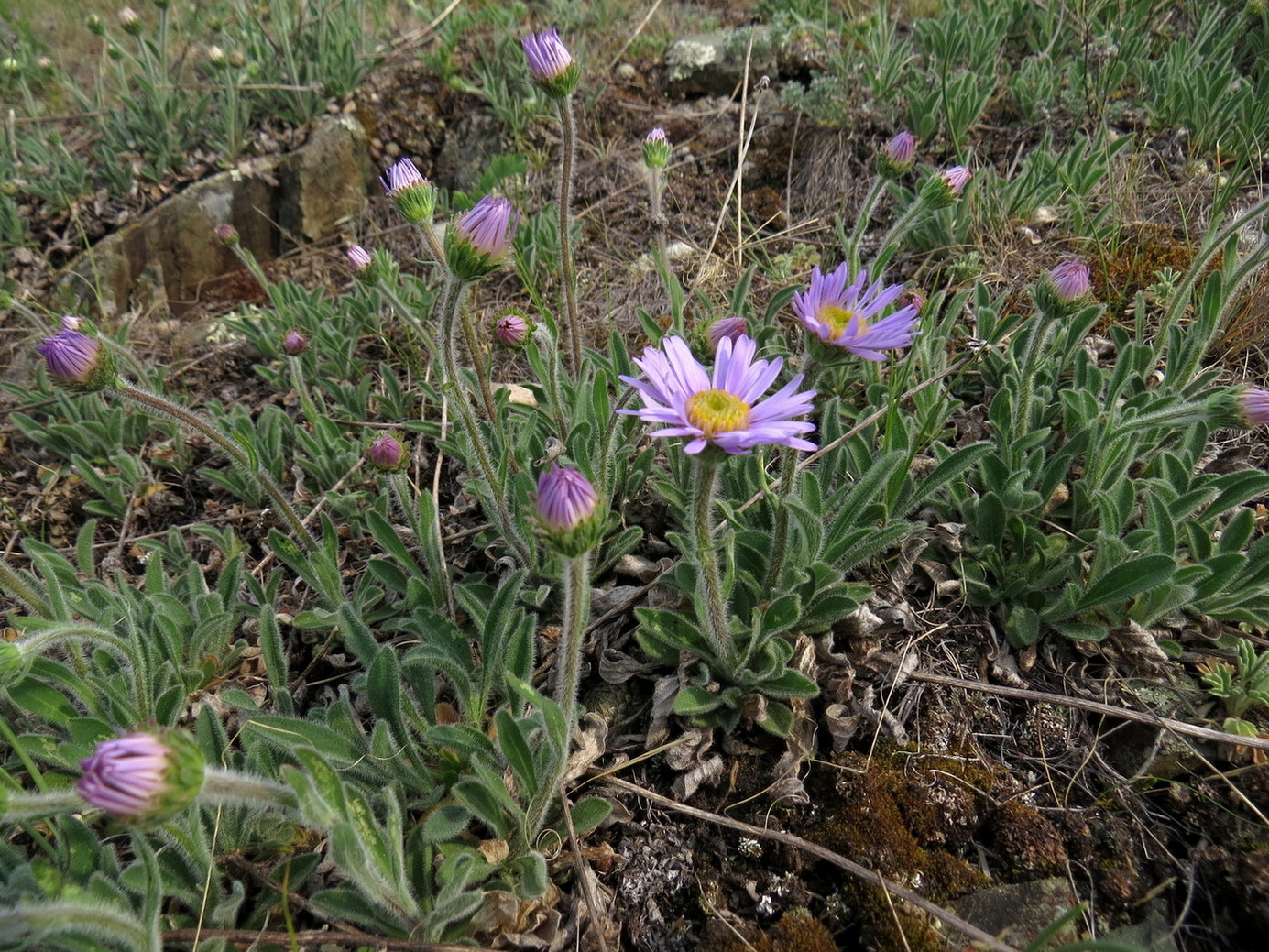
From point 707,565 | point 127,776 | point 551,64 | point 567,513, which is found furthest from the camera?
point 551,64

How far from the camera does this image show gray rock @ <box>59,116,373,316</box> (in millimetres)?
5148

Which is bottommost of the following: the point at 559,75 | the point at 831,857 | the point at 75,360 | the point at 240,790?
the point at 831,857

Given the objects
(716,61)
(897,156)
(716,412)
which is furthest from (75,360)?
(716,61)

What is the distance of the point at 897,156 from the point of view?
9.30ft

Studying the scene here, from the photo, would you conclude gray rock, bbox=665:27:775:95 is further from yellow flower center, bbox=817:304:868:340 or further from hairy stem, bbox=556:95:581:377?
yellow flower center, bbox=817:304:868:340

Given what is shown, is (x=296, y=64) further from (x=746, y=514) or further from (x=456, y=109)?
(x=746, y=514)

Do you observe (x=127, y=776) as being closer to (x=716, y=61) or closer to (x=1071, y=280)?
(x=1071, y=280)

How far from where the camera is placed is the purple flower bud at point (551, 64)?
2.41m

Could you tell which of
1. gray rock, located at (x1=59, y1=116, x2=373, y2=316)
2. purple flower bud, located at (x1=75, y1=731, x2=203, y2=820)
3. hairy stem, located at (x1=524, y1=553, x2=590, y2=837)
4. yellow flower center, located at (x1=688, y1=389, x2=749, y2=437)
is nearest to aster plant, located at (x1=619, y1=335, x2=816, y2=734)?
yellow flower center, located at (x1=688, y1=389, x2=749, y2=437)

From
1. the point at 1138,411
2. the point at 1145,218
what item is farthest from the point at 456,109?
the point at 1138,411

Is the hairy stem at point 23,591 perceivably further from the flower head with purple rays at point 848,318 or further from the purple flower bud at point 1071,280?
the purple flower bud at point 1071,280

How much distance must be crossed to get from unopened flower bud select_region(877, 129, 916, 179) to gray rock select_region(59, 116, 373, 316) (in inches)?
163

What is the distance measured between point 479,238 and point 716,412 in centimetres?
82

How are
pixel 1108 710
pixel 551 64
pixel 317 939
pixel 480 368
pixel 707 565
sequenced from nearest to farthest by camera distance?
pixel 317 939, pixel 707 565, pixel 1108 710, pixel 551 64, pixel 480 368
